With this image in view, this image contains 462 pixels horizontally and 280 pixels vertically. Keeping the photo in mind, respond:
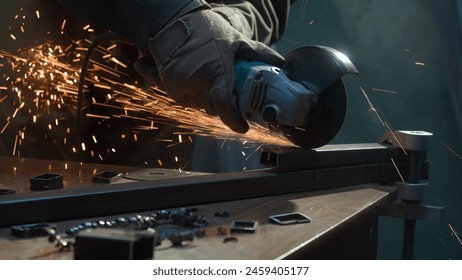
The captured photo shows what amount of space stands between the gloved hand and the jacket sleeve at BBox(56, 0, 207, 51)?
0.03 metres

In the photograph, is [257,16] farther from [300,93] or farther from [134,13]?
[300,93]

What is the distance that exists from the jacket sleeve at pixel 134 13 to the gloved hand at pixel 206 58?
0.09 feet

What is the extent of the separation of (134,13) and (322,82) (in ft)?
1.59

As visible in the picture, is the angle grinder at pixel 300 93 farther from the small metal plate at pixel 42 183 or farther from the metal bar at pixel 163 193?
the small metal plate at pixel 42 183

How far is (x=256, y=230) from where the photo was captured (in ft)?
4.10

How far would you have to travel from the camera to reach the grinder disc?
5.41 ft

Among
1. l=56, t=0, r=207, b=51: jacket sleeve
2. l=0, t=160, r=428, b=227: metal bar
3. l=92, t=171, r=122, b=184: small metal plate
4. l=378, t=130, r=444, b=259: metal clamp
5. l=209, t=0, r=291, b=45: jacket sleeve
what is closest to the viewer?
l=0, t=160, r=428, b=227: metal bar

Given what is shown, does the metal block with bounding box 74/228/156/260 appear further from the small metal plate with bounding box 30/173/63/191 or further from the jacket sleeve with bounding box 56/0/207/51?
the jacket sleeve with bounding box 56/0/207/51

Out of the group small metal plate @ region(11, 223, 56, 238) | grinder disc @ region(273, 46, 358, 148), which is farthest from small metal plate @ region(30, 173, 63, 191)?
grinder disc @ region(273, 46, 358, 148)

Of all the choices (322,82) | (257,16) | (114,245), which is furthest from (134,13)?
(114,245)

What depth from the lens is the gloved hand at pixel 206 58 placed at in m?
1.66

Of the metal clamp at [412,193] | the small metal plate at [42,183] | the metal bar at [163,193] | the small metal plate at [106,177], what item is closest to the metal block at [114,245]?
the metal bar at [163,193]
